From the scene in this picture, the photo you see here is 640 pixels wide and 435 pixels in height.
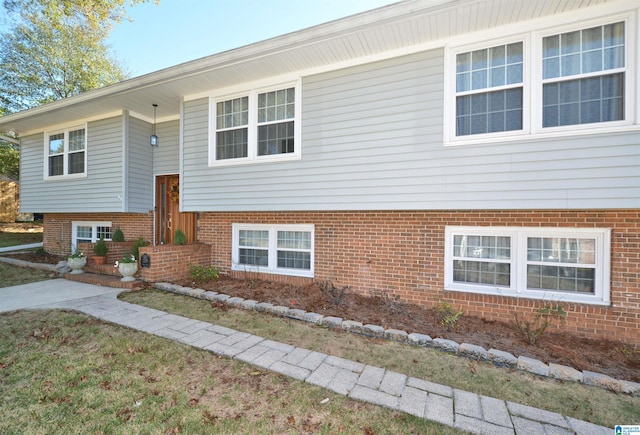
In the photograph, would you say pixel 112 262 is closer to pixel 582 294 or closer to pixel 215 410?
pixel 215 410

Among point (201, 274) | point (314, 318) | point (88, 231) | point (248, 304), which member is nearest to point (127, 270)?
point (201, 274)

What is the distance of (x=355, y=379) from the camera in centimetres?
289

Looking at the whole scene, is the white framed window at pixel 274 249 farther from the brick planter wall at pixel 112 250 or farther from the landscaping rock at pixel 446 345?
the brick planter wall at pixel 112 250

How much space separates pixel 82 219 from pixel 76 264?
11.7ft

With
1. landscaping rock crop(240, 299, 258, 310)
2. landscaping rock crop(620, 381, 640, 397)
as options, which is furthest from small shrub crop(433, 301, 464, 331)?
landscaping rock crop(240, 299, 258, 310)

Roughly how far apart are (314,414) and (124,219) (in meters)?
8.73

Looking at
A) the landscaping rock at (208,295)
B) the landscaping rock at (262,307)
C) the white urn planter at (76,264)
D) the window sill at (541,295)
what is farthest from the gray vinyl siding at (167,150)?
the window sill at (541,295)

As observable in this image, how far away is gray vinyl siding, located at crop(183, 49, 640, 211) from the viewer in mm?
3730

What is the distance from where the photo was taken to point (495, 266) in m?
4.62

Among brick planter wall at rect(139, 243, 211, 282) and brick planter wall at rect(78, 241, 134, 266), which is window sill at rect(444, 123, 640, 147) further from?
brick planter wall at rect(78, 241, 134, 266)

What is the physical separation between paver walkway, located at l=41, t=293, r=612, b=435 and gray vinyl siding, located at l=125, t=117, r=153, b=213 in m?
4.56

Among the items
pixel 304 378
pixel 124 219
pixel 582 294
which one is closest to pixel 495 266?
pixel 582 294

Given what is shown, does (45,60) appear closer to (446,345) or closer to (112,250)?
(112,250)

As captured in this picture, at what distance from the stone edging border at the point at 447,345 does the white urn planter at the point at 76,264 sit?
361 cm
